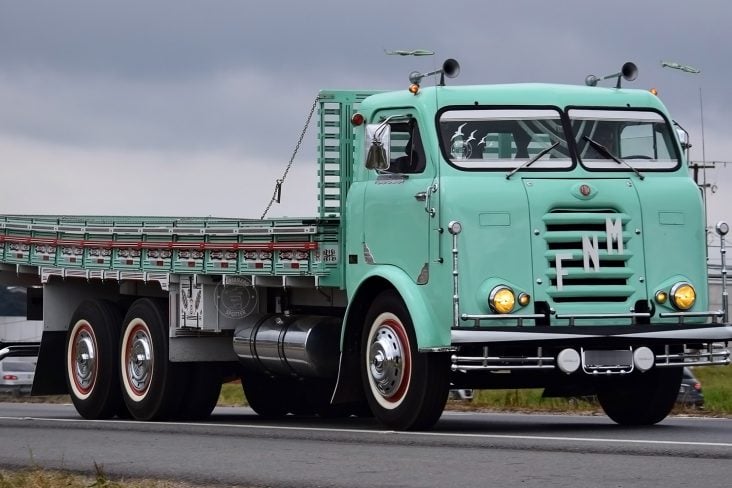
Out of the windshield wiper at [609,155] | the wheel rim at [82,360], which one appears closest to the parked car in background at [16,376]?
the wheel rim at [82,360]

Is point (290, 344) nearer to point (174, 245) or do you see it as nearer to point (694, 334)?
point (174, 245)

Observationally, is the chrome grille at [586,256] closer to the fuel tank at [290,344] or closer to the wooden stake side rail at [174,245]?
the wooden stake side rail at [174,245]

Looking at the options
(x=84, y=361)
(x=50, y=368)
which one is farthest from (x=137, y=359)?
(x=50, y=368)

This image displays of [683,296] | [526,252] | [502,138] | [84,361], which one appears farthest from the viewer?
[84,361]

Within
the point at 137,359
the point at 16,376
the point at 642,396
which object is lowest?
the point at 16,376

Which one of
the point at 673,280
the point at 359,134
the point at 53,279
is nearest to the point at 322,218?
the point at 359,134

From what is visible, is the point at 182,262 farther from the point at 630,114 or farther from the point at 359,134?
the point at 630,114

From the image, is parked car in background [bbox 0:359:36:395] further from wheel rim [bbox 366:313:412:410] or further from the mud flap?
wheel rim [bbox 366:313:412:410]

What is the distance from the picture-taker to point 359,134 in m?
15.3

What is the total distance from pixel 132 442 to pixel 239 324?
3.64 metres

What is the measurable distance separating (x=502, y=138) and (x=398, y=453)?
3.73 m

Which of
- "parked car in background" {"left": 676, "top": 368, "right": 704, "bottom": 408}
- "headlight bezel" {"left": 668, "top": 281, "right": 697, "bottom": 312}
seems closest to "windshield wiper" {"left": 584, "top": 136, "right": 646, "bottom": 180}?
"headlight bezel" {"left": 668, "top": 281, "right": 697, "bottom": 312}

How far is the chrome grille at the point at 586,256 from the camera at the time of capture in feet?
44.5

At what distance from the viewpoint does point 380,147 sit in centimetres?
1448
